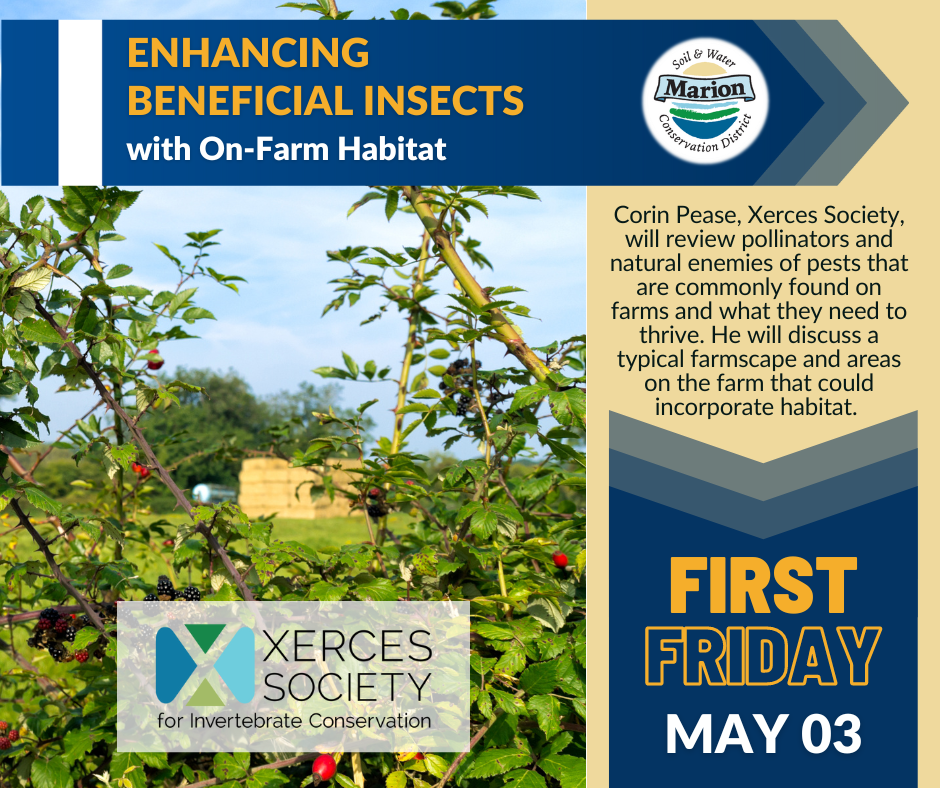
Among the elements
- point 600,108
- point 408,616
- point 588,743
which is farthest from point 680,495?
point 600,108

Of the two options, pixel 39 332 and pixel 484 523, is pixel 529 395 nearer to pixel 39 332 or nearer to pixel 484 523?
pixel 484 523

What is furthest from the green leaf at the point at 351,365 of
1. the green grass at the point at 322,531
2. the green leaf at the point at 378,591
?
the green grass at the point at 322,531

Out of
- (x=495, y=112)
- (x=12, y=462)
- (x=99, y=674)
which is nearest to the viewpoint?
(x=495, y=112)

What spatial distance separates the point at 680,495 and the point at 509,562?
2.05ft

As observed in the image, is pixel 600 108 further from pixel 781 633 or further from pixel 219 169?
pixel 781 633

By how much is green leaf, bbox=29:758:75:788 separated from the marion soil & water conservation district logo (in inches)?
76.5

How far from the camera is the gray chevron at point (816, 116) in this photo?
1.44 meters

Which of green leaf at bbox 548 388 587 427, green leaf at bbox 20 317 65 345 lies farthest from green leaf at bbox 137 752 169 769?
green leaf at bbox 548 388 587 427

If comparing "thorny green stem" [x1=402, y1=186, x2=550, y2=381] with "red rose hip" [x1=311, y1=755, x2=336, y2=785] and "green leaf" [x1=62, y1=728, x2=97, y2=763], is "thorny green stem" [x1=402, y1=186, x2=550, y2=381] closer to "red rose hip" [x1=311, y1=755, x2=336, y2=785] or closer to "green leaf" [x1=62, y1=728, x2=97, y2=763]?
"red rose hip" [x1=311, y1=755, x2=336, y2=785]

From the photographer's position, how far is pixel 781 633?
55.7 inches

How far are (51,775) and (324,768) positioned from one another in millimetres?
695

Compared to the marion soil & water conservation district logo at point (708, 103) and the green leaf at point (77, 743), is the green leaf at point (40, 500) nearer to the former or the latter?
the green leaf at point (77, 743)

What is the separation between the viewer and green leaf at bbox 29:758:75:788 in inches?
64.9

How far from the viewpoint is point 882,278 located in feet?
4.66
